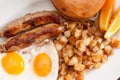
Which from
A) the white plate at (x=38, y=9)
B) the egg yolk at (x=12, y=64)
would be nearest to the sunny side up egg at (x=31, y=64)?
the egg yolk at (x=12, y=64)

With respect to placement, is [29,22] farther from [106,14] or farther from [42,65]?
[106,14]

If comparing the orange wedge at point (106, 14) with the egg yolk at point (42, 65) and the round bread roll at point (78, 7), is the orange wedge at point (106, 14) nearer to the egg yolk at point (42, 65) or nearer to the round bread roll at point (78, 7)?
the round bread roll at point (78, 7)

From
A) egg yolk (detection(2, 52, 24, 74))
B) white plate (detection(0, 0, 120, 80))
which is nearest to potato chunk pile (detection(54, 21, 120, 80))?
white plate (detection(0, 0, 120, 80))

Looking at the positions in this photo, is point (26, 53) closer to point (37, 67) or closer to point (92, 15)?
point (37, 67)

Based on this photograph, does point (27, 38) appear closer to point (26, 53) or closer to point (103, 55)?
point (26, 53)

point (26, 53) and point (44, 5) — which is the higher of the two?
point (44, 5)

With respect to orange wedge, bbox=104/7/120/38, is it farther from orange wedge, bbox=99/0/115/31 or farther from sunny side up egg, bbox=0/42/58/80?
sunny side up egg, bbox=0/42/58/80

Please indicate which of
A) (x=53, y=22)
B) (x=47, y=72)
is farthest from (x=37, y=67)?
(x=53, y=22)
